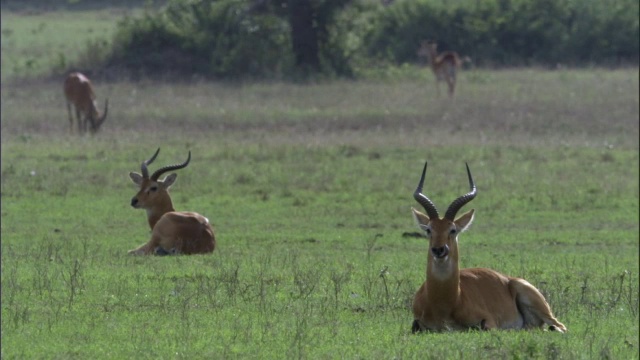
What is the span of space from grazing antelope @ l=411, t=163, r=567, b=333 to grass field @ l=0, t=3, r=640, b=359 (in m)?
0.23

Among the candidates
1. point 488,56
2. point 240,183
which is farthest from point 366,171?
point 488,56

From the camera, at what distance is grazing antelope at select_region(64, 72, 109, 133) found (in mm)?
24688

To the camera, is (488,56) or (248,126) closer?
(248,126)

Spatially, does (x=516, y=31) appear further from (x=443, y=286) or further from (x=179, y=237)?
(x=443, y=286)

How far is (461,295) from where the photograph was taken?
8398 millimetres

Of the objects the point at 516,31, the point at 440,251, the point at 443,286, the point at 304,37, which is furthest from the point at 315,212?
the point at 516,31

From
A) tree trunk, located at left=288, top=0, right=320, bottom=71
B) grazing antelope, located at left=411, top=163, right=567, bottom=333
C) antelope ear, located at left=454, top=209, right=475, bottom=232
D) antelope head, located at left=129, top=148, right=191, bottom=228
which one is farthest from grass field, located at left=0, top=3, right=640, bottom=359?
tree trunk, located at left=288, top=0, right=320, bottom=71

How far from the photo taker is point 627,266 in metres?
12.6

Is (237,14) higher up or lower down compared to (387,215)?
higher up

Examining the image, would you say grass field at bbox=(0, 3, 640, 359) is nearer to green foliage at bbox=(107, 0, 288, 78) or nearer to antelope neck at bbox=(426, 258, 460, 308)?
antelope neck at bbox=(426, 258, 460, 308)

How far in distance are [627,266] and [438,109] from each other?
1463 cm

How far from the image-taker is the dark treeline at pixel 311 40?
33.1 metres

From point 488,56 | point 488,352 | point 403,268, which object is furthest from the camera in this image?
point 488,56

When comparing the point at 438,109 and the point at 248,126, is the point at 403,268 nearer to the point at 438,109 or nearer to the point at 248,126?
the point at 248,126
